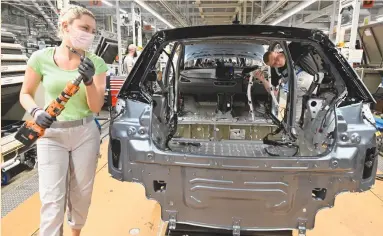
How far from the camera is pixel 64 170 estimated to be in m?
1.77

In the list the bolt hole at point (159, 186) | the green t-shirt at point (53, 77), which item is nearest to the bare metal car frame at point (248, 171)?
the bolt hole at point (159, 186)

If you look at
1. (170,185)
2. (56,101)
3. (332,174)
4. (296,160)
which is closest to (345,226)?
(332,174)

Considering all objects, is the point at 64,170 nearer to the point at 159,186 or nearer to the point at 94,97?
the point at 94,97

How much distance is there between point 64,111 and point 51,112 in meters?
0.15

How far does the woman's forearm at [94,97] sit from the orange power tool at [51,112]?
0.36 ft

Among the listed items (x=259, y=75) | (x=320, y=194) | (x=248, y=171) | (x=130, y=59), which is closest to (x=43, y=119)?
(x=248, y=171)

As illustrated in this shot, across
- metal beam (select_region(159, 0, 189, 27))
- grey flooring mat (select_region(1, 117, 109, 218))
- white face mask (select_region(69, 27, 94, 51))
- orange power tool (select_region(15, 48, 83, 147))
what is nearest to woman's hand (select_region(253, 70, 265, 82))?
white face mask (select_region(69, 27, 94, 51))

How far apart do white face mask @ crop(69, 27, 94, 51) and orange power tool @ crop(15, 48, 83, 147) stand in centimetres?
22

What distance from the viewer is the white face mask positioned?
5.38 feet

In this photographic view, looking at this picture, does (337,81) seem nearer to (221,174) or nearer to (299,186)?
(299,186)

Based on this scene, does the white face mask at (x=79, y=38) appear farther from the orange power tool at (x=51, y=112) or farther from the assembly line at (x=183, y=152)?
the orange power tool at (x=51, y=112)

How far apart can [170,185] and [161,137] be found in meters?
0.42

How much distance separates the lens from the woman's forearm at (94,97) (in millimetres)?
1691

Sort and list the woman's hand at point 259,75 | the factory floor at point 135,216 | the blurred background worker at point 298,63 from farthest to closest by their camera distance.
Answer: the woman's hand at point 259,75 → the blurred background worker at point 298,63 → the factory floor at point 135,216
